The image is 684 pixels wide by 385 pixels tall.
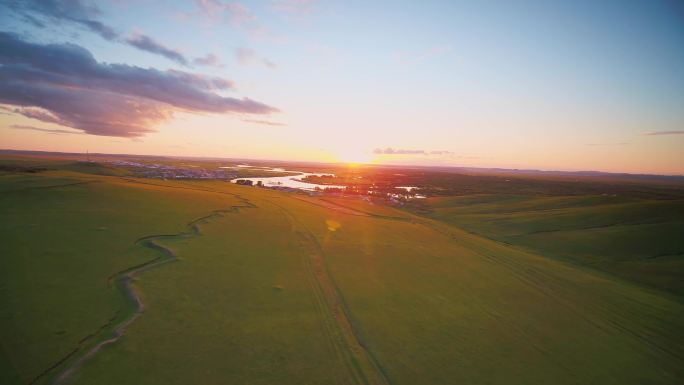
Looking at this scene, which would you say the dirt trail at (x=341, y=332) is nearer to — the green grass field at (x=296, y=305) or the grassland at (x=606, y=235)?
the green grass field at (x=296, y=305)

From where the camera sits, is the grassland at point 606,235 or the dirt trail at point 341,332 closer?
the dirt trail at point 341,332

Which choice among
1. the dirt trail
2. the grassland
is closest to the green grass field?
the dirt trail

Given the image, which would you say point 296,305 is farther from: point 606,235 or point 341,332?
point 606,235

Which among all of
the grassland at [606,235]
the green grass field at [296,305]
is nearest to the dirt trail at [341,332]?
the green grass field at [296,305]

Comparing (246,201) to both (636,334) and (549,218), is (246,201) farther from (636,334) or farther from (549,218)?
(549,218)

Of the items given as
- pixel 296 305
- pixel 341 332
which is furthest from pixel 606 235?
pixel 296 305

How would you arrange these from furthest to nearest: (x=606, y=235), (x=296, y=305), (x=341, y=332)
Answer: (x=606, y=235)
(x=296, y=305)
(x=341, y=332)
